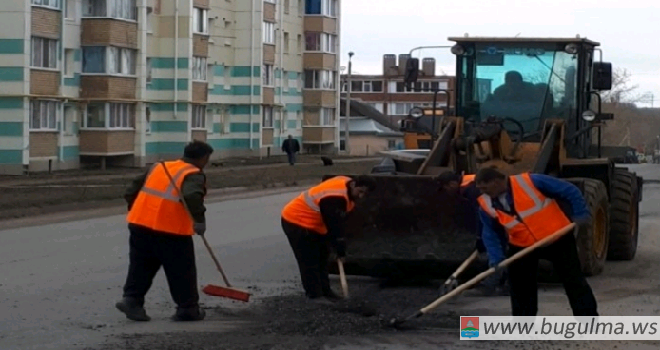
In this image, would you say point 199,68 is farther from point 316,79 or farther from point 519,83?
point 519,83

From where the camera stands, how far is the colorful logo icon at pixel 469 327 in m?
10.2

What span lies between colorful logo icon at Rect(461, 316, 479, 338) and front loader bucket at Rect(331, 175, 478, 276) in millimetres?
2050

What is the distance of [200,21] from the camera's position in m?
57.8

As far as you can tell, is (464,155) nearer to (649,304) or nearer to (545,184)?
(649,304)

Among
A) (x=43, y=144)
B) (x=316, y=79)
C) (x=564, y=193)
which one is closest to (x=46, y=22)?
(x=43, y=144)

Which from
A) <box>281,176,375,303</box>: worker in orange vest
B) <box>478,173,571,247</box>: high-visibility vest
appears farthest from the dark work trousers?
<box>478,173,571,247</box>: high-visibility vest

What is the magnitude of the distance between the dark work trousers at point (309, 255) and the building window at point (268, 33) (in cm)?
5459

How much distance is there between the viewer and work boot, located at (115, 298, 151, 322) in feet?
35.4

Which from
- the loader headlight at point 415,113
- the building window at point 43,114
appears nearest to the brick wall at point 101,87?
the building window at point 43,114

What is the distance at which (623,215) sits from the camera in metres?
16.2

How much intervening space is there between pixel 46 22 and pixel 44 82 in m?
2.07

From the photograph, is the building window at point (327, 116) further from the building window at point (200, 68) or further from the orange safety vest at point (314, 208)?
the orange safety vest at point (314, 208)

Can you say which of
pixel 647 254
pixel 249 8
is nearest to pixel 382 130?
pixel 249 8

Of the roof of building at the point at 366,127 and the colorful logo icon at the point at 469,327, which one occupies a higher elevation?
the roof of building at the point at 366,127
